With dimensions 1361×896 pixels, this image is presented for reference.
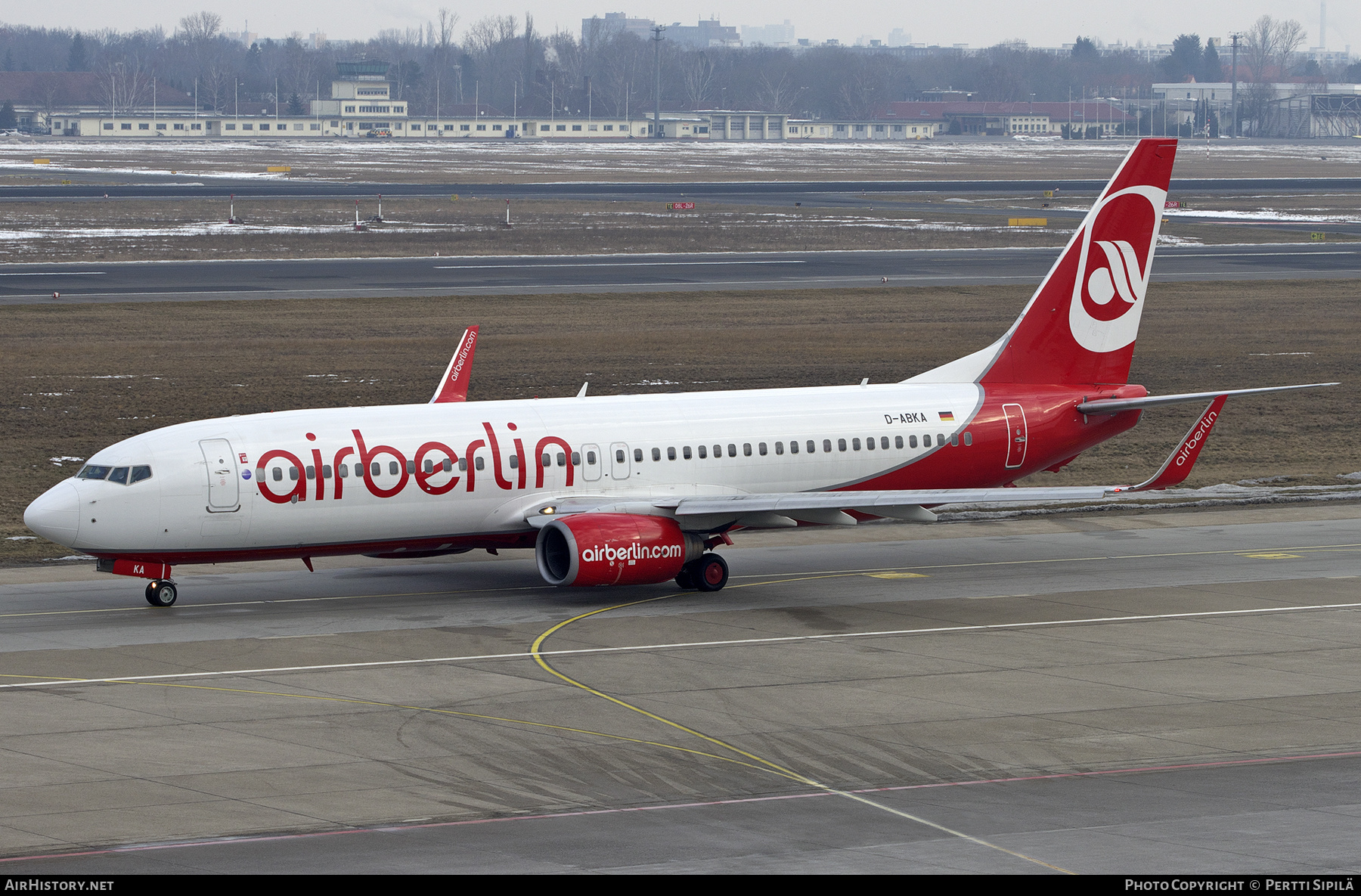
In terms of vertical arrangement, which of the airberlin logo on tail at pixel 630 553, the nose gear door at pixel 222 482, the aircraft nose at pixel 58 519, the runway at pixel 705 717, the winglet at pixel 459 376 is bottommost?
the runway at pixel 705 717

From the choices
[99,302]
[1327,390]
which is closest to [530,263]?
[99,302]

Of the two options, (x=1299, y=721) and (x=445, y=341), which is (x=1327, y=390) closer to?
(x=445, y=341)

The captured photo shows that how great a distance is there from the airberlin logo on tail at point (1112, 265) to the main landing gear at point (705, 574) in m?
11.1

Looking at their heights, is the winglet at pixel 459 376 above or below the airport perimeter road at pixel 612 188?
below

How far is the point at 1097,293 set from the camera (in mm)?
Answer: 42000

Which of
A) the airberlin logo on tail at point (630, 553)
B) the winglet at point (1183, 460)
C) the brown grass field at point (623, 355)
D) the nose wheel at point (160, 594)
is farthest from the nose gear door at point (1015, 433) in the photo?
the nose wheel at point (160, 594)

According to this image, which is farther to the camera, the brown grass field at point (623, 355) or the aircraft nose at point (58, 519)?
the brown grass field at point (623, 355)

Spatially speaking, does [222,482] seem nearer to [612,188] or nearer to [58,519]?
[58,519]

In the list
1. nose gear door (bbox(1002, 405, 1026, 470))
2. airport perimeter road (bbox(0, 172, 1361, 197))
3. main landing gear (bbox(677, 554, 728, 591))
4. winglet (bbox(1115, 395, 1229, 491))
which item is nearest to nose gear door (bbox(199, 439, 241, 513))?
main landing gear (bbox(677, 554, 728, 591))

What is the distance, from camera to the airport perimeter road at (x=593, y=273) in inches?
3401

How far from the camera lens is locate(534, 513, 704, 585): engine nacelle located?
3466 centimetres

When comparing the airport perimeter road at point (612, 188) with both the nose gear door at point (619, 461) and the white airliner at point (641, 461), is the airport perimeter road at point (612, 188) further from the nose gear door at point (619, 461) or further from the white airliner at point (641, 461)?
the nose gear door at point (619, 461)

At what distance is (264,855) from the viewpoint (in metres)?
20.1

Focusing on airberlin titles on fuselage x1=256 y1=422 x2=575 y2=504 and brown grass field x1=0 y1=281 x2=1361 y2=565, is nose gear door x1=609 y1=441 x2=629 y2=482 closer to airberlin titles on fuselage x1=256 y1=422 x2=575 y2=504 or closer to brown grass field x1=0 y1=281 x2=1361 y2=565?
airberlin titles on fuselage x1=256 y1=422 x2=575 y2=504
